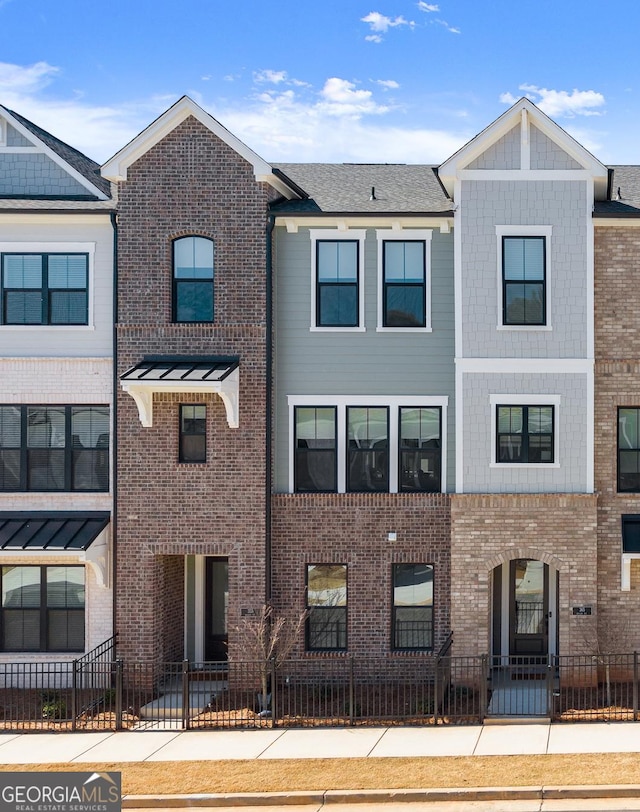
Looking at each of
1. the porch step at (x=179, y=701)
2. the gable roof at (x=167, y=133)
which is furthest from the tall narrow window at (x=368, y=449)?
the gable roof at (x=167, y=133)

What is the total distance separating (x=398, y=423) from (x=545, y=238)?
4.53m

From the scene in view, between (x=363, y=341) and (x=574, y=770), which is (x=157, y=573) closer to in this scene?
(x=363, y=341)

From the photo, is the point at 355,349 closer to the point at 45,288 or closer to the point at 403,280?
the point at 403,280

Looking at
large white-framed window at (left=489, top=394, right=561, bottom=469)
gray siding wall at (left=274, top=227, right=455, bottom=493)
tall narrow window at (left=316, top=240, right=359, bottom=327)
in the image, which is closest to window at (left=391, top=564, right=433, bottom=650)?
gray siding wall at (left=274, top=227, right=455, bottom=493)

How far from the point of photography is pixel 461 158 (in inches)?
670

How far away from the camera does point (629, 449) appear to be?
1770 centimetres

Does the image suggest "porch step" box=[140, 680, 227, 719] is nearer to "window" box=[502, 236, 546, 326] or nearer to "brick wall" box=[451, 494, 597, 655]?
"brick wall" box=[451, 494, 597, 655]

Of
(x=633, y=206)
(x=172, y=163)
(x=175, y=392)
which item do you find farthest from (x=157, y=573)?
(x=633, y=206)

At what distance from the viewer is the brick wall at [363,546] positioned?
57.6 ft

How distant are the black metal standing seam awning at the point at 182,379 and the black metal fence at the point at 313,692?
4.71 metres

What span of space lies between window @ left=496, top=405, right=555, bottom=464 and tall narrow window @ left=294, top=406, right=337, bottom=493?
3.25m

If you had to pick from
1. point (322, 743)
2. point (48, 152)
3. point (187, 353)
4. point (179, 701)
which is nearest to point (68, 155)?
point (48, 152)

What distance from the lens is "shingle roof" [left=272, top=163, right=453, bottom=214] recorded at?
17.8 meters

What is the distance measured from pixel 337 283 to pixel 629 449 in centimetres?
662
